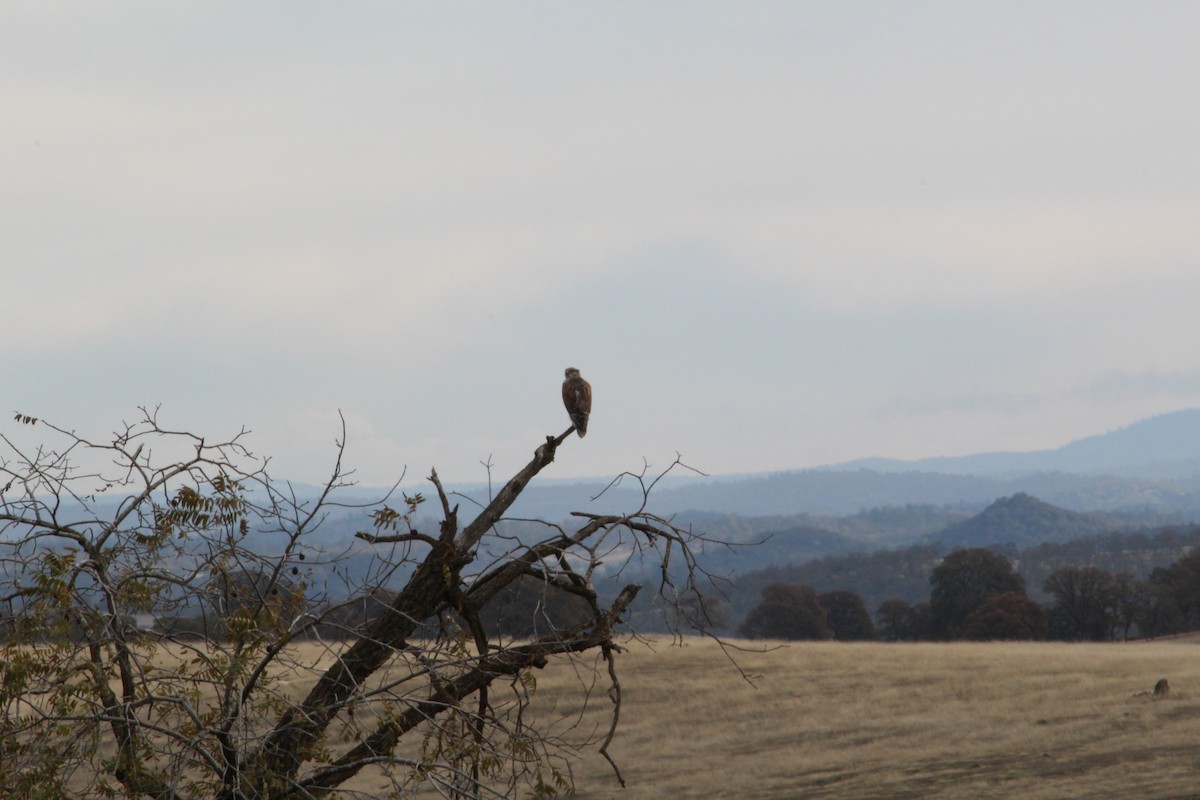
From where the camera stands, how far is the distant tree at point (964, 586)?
187ft

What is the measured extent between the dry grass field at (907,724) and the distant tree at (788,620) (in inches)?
983

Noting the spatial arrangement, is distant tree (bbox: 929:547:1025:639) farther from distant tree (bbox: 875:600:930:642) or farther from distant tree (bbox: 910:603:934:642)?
distant tree (bbox: 875:600:930:642)

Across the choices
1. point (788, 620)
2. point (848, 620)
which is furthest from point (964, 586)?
point (788, 620)

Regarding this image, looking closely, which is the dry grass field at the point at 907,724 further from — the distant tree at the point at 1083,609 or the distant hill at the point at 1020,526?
the distant hill at the point at 1020,526

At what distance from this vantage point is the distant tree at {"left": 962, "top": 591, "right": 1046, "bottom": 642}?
168ft

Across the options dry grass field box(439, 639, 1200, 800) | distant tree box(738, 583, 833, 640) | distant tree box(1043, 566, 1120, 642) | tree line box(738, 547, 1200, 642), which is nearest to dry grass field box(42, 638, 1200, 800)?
dry grass field box(439, 639, 1200, 800)

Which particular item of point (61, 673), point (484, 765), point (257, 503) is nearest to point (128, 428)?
point (257, 503)

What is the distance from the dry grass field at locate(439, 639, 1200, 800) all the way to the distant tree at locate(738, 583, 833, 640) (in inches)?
983

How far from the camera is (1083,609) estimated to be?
54.8 m

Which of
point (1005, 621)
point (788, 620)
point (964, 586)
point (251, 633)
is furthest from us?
point (788, 620)

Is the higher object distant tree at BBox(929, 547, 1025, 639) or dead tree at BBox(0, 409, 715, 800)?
dead tree at BBox(0, 409, 715, 800)

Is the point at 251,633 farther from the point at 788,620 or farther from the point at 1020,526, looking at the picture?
the point at 1020,526

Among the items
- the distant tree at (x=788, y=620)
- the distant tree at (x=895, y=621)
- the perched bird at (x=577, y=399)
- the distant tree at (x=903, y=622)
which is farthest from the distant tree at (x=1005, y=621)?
the perched bird at (x=577, y=399)

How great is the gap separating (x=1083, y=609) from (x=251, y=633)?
55616 millimetres
